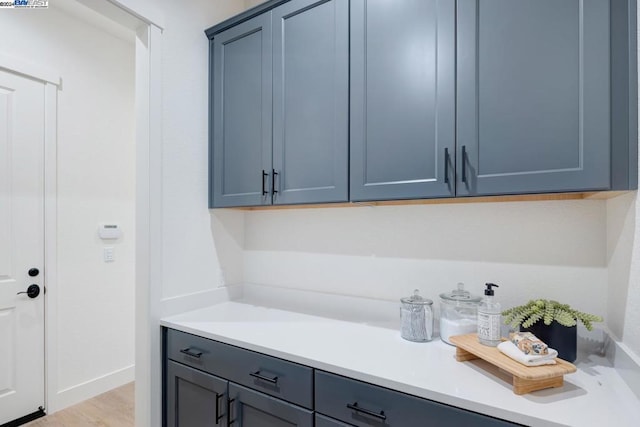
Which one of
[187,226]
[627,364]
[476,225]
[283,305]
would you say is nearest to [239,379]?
[283,305]

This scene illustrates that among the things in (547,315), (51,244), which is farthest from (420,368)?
(51,244)

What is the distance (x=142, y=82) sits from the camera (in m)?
1.64

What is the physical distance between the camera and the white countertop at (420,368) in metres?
0.86

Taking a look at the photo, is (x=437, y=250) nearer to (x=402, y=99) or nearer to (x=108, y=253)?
(x=402, y=99)

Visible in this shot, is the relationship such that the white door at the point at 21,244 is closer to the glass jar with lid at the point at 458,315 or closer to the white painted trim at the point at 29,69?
the white painted trim at the point at 29,69

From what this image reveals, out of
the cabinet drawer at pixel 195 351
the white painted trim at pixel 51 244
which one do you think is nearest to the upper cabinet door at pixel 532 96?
the cabinet drawer at pixel 195 351

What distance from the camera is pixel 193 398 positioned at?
5.05 ft

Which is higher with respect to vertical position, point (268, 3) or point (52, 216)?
point (268, 3)

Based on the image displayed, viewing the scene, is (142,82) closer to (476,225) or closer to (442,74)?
(442,74)

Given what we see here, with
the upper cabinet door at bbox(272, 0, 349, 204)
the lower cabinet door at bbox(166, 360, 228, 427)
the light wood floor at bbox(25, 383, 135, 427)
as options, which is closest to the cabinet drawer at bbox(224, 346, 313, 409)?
the lower cabinet door at bbox(166, 360, 228, 427)

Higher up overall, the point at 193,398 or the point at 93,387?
the point at 193,398

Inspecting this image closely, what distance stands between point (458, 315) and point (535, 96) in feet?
2.62

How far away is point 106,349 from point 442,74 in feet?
9.79

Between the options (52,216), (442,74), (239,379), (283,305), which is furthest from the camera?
(52,216)
